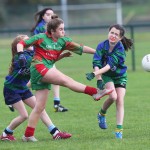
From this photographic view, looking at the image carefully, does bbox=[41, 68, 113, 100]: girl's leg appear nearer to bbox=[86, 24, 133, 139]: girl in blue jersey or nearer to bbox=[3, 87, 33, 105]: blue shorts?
bbox=[86, 24, 133, 139]: girl in blue jersey

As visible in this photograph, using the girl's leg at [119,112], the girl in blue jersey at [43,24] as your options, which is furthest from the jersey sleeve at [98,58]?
the girl in blue jersey at [43,24]

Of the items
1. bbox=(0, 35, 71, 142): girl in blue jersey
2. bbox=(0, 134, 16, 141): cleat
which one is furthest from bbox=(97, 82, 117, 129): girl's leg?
bbox=(0, 134, 16, 141): cleat

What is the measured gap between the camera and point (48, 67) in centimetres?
820

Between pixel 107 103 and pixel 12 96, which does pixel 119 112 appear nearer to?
pixel 107 103

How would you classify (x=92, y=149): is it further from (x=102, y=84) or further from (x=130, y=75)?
(x=130, y=75)

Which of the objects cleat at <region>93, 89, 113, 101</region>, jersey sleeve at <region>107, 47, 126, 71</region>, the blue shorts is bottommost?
the blue shorts

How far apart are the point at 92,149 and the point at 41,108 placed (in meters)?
1.09

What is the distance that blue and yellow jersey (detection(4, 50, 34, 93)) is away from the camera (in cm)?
862

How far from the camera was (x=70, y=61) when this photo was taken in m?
22.9

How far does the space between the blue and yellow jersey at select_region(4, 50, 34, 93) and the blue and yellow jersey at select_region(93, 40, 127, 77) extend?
932 mm

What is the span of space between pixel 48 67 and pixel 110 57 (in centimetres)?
98

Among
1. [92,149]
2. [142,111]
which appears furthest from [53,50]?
[142,111]

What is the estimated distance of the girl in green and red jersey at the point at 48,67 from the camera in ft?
26.5

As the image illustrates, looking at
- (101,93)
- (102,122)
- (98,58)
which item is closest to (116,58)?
(98,58)
